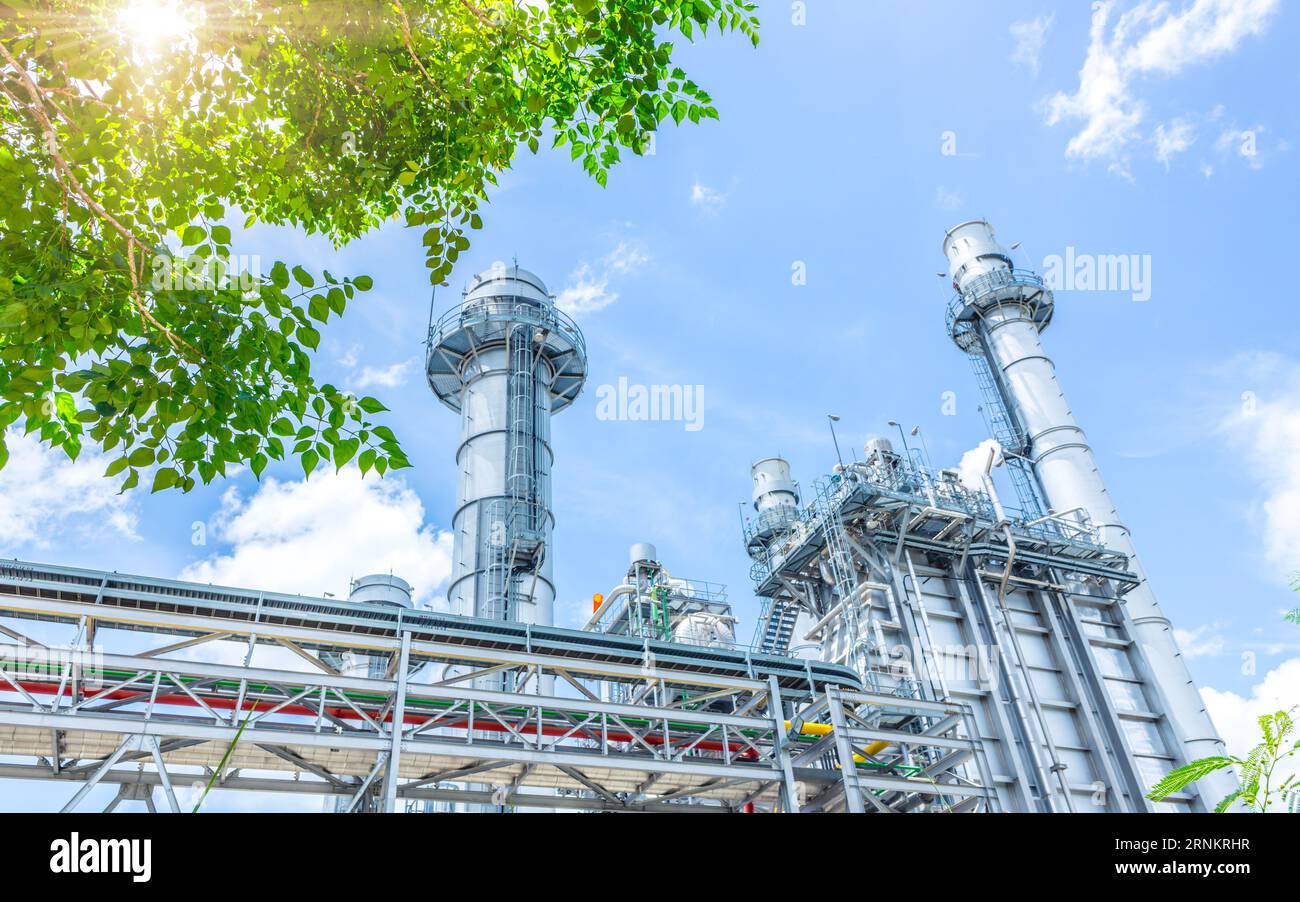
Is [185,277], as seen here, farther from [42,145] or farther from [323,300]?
[42,145]

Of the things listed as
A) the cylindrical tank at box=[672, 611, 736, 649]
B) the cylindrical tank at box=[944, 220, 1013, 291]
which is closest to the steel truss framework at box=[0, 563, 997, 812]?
the cylindrical tank at box=[672, 611, 736, 649]

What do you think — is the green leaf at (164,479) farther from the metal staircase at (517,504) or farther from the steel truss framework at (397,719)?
the metal staircase at (517,504)

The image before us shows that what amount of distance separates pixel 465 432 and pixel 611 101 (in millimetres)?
20694

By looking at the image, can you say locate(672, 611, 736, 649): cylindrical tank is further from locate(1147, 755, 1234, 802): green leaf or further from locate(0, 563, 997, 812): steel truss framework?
locate(1147, 755, 1234, 802): green leaf

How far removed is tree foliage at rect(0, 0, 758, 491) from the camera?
5.20 m

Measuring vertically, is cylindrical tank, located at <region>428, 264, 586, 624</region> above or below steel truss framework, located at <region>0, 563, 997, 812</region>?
above

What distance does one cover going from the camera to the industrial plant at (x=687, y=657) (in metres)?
13.5

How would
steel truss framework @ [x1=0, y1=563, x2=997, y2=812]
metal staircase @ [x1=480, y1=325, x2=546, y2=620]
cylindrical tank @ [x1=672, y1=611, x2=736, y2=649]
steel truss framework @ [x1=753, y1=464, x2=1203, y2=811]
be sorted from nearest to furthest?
steel truss framework @ [x1=0, y1=563, x2=997, y2=812]
steel truss framework @ [x1=753, y1=464, x2=1203, y2=811]
metal staircase @ [x1=480, y1=325, x2=546, y2=620]
cylindrical tank @ [x1=672, y1=611, x2=736, y2=649]

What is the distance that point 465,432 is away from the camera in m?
27.3

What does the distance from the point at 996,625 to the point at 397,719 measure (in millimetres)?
17358

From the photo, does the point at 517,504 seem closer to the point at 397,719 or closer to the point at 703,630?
the point at 703,630

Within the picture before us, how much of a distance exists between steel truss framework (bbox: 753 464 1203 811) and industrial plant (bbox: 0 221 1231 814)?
8cm
